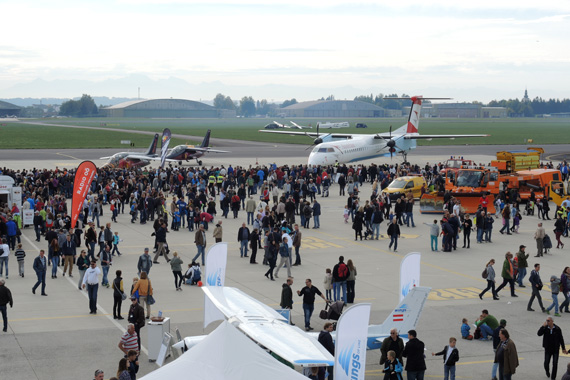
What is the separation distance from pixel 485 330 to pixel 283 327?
6372 millimetres

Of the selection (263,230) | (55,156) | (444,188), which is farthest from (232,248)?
(55,156)

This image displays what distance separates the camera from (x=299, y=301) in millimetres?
19031

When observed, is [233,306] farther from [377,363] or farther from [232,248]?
[232,248]

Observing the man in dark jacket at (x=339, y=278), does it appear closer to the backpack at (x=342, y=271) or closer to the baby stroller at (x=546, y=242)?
the backpack at (x=342, y=271)

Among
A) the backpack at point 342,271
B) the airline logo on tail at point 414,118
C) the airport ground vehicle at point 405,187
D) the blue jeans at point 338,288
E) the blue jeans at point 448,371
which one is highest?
the airline logo on tail at point 414,118

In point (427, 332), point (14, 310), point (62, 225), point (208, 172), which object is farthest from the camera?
point (208, 172)

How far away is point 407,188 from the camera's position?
3803 centimetres

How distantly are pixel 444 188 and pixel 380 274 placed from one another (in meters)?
17.1

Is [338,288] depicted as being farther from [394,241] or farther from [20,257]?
[20,257]

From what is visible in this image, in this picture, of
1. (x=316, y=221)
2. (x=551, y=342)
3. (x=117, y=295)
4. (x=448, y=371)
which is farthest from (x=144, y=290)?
(x=316, y=221)

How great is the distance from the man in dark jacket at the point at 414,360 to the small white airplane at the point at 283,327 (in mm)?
935

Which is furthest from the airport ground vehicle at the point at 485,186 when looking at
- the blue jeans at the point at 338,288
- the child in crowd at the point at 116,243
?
the child in crowd at the point at 116,243

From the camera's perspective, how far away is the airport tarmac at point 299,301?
14312 mm

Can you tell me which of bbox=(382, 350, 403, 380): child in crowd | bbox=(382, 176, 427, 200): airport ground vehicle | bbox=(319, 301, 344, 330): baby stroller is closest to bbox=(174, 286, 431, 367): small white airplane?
bbox=(382, 350, 403, 380): child in crowd
